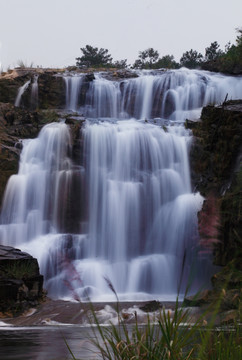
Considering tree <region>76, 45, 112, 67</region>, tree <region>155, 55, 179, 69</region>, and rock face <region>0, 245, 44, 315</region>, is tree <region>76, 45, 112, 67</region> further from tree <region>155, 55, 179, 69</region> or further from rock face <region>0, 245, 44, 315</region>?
rock face <region>0, 245, 44, 315</region>

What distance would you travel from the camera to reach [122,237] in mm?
15719

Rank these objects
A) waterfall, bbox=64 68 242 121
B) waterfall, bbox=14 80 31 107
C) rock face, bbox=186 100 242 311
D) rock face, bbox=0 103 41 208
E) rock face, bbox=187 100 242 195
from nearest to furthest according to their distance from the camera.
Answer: rock face, bbox=186 100 242 311
rock face, bbox=187 100 242 195
rock face, bbox=0 103 41 208
waterfall, bbox=14 80 31 107
waterfall, bbox=64 68 242 121

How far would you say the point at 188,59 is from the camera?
3594 centimetres

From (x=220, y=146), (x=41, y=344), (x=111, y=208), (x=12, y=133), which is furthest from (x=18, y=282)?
(x=12, y=133)

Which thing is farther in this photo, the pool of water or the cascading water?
the cascading water

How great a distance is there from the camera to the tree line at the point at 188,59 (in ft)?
86.2

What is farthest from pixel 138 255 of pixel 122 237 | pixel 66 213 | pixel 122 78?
pixel 122 78

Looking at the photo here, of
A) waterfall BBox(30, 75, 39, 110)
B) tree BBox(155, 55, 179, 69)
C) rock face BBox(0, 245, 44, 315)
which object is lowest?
rock face BBox(0, 245, 44, 315)

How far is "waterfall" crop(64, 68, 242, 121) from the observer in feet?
76.5

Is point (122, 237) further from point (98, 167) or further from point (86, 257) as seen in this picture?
point (98, 167)

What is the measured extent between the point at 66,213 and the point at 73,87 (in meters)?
9.54

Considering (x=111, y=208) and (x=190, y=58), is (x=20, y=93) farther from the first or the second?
(x=190, y=58)

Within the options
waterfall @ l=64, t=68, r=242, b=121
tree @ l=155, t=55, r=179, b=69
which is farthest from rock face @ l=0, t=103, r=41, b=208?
tree @ l=155, t=55, r=179, b=69

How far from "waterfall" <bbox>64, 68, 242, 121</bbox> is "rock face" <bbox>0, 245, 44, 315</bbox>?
11796mm
